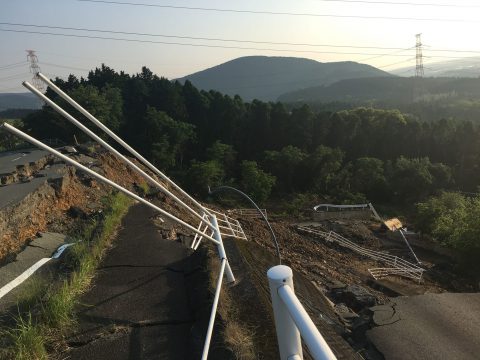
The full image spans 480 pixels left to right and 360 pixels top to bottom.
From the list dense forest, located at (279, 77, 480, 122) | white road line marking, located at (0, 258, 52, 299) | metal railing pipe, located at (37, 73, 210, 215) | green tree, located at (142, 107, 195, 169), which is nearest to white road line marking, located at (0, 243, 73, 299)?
white road line marking, located at (0, 258, 52, 299)

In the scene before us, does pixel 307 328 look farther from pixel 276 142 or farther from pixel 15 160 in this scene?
pixel 276 142

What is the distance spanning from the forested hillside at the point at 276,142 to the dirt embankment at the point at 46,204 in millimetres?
23319

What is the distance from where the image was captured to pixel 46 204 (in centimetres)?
875

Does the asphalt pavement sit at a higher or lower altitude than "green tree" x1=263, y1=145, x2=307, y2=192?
higher

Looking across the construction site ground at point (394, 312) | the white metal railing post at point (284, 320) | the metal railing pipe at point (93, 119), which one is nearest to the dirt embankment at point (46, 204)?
the metal railing pipe at point (93, 119)

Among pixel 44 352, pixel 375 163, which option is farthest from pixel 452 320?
pixel 375 163

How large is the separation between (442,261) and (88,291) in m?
17.2

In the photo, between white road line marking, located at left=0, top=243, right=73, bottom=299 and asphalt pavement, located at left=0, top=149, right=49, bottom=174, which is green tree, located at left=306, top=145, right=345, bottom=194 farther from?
white road line marking, located at left=0, top=243, right=73, bottom=299

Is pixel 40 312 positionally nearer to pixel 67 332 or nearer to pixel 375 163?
pixel 67 332

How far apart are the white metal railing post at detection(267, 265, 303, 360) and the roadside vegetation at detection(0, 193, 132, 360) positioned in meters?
2.48

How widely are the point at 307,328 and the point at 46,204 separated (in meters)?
8.70

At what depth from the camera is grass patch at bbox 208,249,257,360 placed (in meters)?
3.29

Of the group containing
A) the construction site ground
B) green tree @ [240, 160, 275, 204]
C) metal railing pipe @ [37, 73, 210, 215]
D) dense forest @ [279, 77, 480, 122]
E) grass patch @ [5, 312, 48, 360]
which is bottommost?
green tree @ [240, 160, 275, 204]

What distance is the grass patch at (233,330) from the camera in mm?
3292
